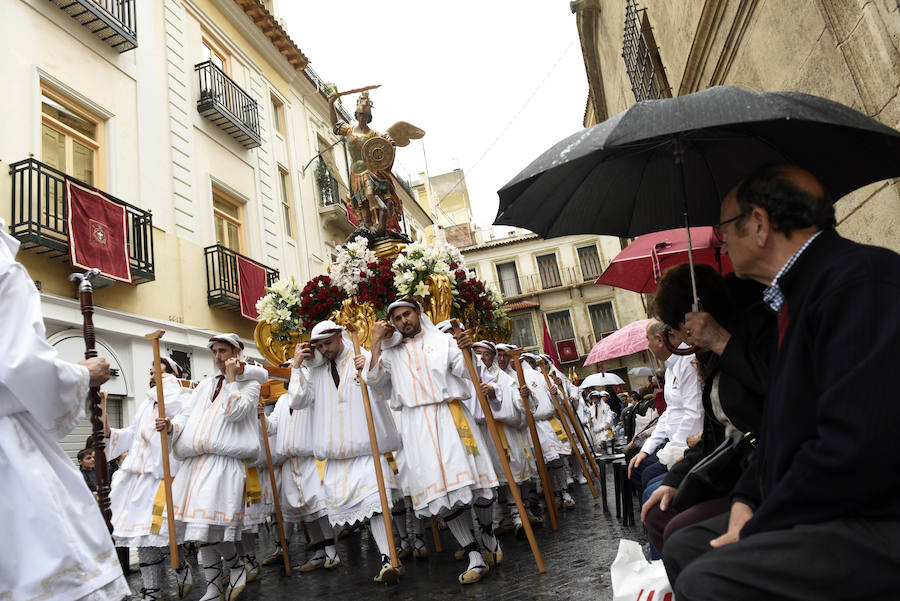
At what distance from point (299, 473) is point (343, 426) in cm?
130

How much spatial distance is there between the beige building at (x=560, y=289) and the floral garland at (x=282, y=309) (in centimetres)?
3138

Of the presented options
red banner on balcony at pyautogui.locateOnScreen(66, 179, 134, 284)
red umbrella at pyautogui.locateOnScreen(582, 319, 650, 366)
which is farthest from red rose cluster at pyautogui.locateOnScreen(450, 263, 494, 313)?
red banner on balcony at pyautogui.locateOnScreen(66, 179, 134, 284)

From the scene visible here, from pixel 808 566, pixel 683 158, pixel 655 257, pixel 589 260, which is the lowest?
pixel 808 566

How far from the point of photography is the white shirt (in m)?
4.30

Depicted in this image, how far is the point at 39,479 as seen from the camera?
2.69 metres

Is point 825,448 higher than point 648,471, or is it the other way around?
point 825,448

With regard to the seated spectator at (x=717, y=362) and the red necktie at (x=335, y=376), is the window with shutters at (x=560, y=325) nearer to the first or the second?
the red necktie at (x=335, y=376)

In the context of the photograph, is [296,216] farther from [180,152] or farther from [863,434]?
[863,434]

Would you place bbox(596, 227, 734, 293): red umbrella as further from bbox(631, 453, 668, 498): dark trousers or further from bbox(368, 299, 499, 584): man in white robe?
bbox(368, 299, 499, 584): man in white robe

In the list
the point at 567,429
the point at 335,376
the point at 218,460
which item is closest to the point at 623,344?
the point at 567,429

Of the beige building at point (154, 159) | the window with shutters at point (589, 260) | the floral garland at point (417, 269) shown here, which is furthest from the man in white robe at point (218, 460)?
the window with shutters at point (589, 260)

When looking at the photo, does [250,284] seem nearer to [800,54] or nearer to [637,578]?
[800,54]

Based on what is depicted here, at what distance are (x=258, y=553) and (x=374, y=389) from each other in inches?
156

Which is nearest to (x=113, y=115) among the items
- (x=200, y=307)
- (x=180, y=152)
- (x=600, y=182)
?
(x=180, y=152)
